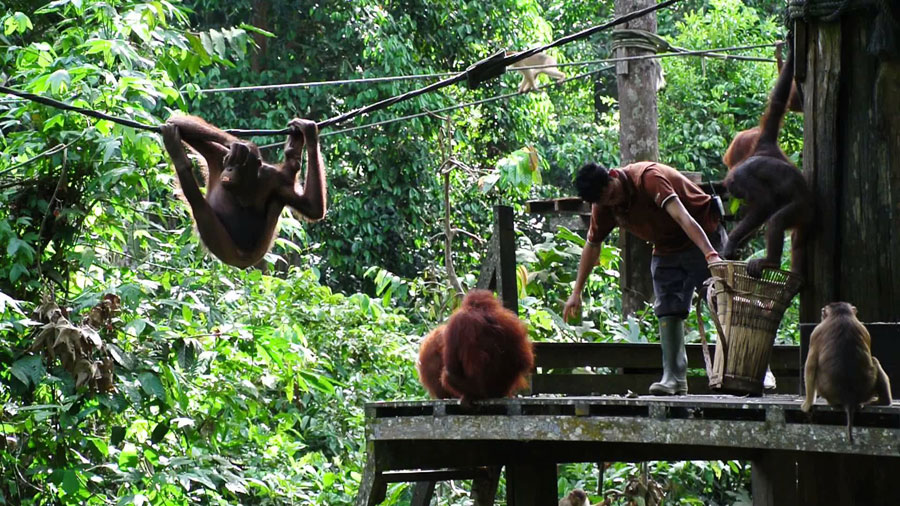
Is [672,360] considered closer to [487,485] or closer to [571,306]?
[571,306]

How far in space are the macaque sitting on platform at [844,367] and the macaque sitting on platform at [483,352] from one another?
1428mm

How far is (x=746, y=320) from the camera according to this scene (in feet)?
14.1

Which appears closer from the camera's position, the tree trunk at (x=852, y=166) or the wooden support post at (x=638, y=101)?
the tree trunk at (x=852, y=166)

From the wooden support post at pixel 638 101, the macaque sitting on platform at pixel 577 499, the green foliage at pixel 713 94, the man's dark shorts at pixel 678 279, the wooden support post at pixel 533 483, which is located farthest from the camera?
the green foliage at pixel 713 94

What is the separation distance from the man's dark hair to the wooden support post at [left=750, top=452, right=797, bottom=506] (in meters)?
1.41

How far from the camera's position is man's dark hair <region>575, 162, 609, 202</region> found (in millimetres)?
5070

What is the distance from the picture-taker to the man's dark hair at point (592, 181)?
5.07 metres

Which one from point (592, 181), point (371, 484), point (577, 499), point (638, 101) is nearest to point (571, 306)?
point (592, 181)

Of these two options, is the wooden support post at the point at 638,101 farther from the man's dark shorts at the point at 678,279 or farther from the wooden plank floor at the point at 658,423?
the wooden plank floor at the point at 658,423

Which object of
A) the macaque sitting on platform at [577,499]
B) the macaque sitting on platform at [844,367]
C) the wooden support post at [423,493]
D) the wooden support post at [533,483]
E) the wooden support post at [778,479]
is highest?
the macaque sitting on platform at [844,367]

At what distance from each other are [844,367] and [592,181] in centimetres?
171

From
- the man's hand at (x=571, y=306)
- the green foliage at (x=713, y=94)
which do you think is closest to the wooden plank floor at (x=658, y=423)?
the man's hand at (x=571, y=306)

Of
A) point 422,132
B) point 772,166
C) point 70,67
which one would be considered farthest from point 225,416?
point 422,132

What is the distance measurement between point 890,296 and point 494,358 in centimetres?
160
